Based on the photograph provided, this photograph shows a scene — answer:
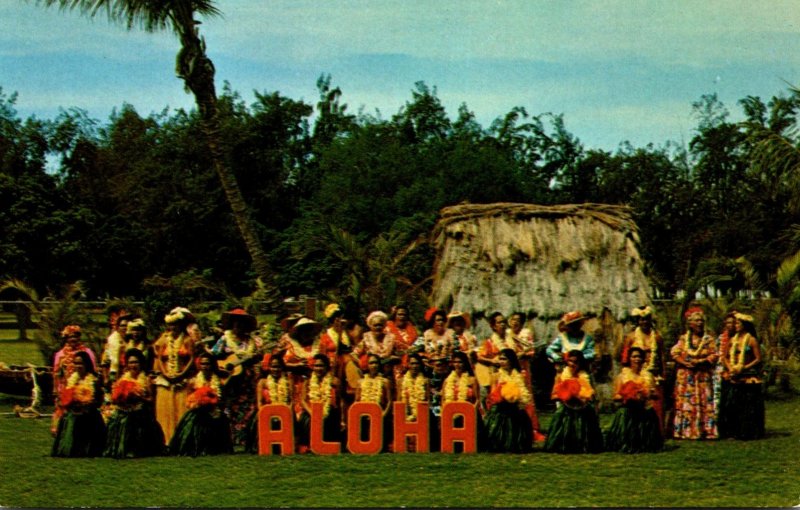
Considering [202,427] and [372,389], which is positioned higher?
[372,389]

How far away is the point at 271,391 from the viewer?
12031 mm

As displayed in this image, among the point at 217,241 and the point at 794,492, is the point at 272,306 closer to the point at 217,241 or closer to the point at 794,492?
the point at 794,492

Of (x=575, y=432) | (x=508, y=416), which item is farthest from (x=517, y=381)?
(x=575, y=432)

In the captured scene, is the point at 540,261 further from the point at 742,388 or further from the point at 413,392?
the point at 413,392

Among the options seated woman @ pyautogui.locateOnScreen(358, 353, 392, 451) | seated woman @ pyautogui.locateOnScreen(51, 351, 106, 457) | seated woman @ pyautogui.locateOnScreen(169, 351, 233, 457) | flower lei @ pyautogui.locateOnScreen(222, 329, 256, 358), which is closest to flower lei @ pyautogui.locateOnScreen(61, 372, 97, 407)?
seated woman @ pyautogui.locateOnScreen(51, 351, 106, 457)

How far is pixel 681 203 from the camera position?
35500 mm

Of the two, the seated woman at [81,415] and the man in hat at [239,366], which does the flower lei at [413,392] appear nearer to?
the man in hat at [239,366]

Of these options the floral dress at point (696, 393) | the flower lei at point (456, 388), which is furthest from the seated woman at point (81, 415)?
the floral dress at point (696, 393)

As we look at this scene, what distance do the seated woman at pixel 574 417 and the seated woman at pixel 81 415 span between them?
14.8ft

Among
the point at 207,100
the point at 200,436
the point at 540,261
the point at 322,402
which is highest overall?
the point at 207,100

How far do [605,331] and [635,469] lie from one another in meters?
4.97

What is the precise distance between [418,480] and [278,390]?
88.1 inches

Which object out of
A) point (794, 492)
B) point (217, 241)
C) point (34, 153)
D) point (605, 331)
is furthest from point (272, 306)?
point (34, 153)

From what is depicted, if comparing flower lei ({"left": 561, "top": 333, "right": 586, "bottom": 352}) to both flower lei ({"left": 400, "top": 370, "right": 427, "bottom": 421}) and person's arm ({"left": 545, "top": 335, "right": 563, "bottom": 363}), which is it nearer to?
person's arm ({"left": 545, "top": 335, "right": 563, "bottom": 363})
